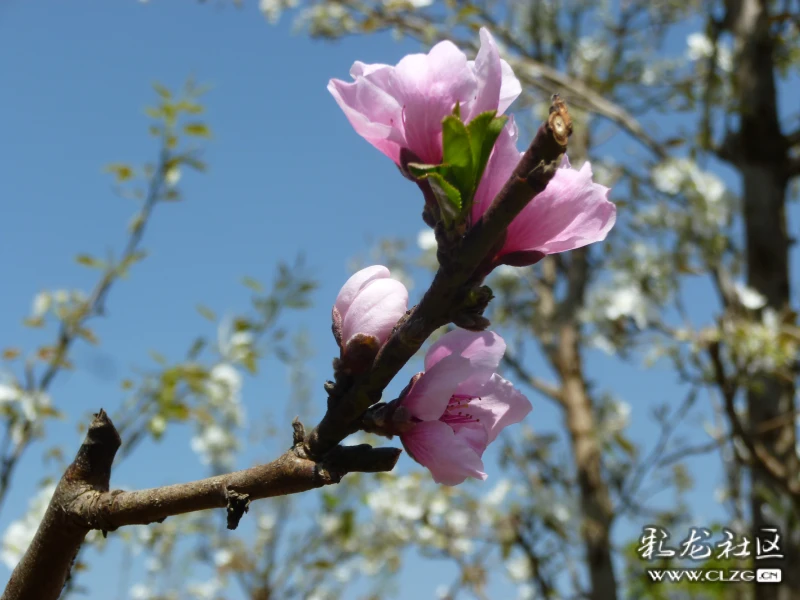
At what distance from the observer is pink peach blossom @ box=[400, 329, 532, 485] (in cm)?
61

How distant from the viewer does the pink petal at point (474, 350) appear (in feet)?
2.08

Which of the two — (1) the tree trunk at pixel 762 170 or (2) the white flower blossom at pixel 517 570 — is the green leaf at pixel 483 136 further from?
(2) the white flower blossom at pixel 517 570

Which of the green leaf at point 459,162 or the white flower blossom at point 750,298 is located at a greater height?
the white flower blossom at point 750,298

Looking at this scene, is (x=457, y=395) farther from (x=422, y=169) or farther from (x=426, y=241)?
(x=426, y=241)

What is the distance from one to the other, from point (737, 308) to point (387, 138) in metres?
3.04

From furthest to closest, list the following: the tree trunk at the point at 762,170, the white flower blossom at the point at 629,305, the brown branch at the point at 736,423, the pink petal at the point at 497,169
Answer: the white flower blossom at the point at 629,305 < the tree trunk at the point at 762,170 < the brown branch at the point at 736,423 < the pink petal at the point at 497,169

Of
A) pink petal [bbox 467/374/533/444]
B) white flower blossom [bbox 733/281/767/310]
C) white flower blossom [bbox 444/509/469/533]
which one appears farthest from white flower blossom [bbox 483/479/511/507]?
pink petal [bbox 467/374/533/444]

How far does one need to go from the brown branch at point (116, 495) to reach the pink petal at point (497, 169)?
0.71 feet

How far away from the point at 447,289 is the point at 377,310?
8 centimetres

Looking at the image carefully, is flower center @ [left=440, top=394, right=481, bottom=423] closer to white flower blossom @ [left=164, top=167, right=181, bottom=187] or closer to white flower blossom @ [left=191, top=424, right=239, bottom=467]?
white flower blossom @ [left=164, top=167, right=181, bottom=187]

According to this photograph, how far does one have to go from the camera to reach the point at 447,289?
1.80 feet

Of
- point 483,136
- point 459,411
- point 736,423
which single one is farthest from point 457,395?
point 736,423

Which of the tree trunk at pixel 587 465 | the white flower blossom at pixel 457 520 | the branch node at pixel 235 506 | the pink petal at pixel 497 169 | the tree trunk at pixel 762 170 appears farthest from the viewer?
the white flower blossom at pixel 457 520

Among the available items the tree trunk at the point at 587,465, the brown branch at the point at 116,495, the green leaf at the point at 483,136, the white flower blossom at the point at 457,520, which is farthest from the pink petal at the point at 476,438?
the white flower blossom at the point at 457,520
